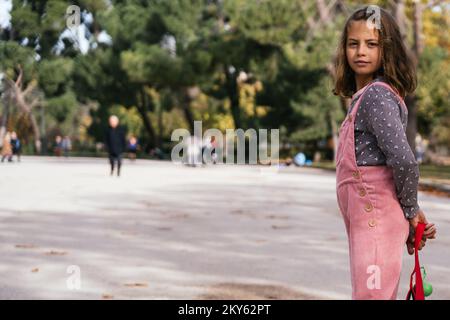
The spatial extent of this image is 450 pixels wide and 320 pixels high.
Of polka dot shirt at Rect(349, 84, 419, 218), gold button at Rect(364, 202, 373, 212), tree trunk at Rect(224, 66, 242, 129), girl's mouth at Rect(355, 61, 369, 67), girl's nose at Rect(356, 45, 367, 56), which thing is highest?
tree trunk at Rect(224, 66, 242, 129)

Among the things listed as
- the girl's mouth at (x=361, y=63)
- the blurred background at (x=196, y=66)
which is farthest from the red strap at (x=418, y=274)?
the blurred background at (x=196, y=66)

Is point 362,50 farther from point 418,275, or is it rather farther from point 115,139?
point 115,139

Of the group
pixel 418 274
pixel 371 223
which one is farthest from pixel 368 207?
pixel 418 274

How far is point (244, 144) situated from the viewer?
1918 inches

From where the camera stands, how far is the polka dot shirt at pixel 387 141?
2.70m

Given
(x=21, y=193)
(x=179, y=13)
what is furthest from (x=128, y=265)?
(x=179, y=13)

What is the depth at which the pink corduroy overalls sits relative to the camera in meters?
2.74

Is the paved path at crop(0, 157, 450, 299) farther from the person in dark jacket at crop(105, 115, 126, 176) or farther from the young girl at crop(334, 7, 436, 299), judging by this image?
the person in dark jacket at crop(105, 115, 126, 176)

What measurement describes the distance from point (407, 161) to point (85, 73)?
50998 mm

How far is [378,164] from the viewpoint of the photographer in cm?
277

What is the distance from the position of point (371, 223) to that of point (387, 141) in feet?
0.93

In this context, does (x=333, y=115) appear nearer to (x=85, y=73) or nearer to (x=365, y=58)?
(x=85, y=73)

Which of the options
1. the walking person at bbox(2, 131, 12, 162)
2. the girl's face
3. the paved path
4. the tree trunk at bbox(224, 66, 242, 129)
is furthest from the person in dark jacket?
the tree trunk at bbox(224, 66, 242, 129)

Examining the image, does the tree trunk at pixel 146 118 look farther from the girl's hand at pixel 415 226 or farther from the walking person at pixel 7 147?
the girl's hand at pixel 415 226
